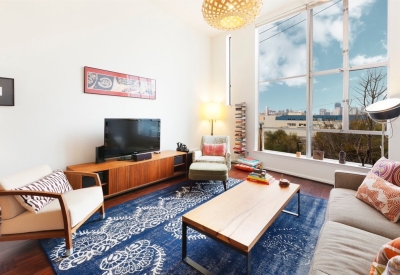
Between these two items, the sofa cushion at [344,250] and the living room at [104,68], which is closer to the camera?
the sofa cushion at [344,250]

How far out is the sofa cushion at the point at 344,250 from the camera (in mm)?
966

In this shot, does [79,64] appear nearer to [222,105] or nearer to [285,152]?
[222,105]

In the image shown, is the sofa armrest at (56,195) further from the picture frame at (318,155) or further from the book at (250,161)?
the picture frame at (318,155)

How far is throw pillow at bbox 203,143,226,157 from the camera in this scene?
3.62m

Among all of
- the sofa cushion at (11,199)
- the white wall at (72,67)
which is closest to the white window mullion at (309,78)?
the white wall at (72,67)

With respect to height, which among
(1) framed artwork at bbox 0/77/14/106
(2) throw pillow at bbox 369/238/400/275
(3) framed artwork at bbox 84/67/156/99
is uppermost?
(3) framed artwork at bbox 84/67/156/99

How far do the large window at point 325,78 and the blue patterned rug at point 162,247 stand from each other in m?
1.75

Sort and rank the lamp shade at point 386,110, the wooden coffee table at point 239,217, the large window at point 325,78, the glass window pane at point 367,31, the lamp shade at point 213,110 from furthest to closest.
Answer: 1. the lamp shade at point 213,110
2. the large window at point 325,78
3. the glass window pane at point 367,31
4. the lamp shade at point 386,110
5. the wooden coffee table at point 239,217

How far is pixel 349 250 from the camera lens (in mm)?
1093

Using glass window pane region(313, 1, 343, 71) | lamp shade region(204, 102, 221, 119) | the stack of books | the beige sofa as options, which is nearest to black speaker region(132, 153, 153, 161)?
the stack of books

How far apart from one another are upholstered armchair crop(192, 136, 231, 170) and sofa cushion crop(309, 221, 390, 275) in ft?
6.69

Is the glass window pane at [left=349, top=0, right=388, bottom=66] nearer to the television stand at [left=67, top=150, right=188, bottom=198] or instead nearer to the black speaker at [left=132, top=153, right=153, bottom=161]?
the television stand at [left=67, top=150, right=188, bottom=198]

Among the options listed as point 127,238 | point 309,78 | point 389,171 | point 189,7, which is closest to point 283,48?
point 309,78

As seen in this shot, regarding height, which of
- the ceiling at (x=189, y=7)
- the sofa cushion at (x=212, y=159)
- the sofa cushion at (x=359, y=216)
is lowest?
the sofa cushion at (x=359, y=216)
